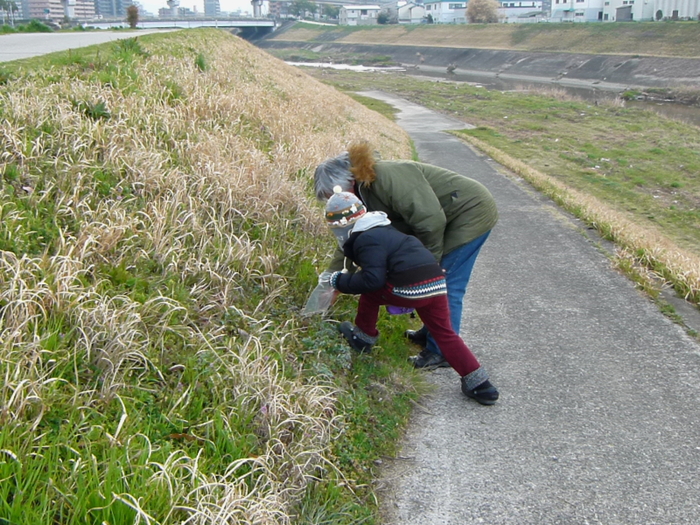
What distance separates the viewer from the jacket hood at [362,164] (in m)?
3.84

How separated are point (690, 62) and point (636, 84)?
14.6 feet

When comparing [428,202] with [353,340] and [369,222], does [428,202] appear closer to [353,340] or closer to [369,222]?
[369,222]

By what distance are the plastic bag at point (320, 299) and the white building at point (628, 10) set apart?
7546 centimetres

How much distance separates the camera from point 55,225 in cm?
394

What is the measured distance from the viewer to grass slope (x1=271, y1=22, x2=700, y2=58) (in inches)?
2021

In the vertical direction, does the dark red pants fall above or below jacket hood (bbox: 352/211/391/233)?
below

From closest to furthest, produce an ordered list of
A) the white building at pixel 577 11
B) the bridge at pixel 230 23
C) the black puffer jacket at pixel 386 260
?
the black puffer jacket at pixel 386 260 < the bridge at pixel 230 23 < the white building at pixel 577 11

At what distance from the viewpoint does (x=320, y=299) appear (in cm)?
427

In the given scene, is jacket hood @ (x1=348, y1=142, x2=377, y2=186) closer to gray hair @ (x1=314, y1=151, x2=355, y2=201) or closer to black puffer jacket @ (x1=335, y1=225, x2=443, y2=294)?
gray hair @ (x1=314, y1=151, x2=355, y2=201)

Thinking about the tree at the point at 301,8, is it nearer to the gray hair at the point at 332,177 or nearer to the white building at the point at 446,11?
the white building at the point at 446,11

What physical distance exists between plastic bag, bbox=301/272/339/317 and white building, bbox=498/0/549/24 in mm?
105815

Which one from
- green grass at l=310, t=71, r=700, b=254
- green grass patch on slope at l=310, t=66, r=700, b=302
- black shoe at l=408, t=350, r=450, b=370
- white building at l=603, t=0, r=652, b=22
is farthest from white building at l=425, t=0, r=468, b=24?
black shoe at l=408, t=350, r=450, b=370

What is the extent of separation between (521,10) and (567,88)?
76977mm

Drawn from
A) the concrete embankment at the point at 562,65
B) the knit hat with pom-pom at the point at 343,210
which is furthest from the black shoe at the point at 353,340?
the concrete embankment at the point at 562,65
